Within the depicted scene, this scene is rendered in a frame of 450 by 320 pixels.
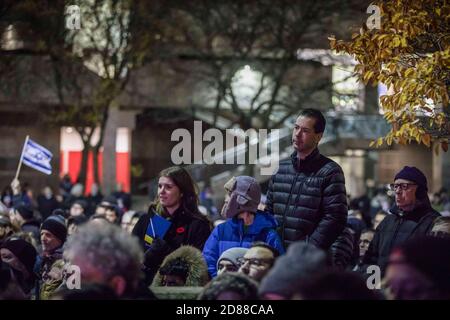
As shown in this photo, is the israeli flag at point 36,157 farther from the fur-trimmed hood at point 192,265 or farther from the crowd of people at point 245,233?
the fur-trimmed hood at point 192,265

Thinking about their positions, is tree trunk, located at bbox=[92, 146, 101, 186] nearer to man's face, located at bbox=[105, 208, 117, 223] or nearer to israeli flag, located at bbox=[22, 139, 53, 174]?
israeli flag, located at bbox=[22, 139, 53, 174]

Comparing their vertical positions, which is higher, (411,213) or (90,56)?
(90,56)

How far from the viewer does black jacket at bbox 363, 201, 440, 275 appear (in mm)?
9047

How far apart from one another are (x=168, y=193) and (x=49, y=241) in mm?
1641

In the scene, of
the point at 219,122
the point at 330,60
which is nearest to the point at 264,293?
the point at 330,60

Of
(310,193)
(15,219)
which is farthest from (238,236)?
(15,219)

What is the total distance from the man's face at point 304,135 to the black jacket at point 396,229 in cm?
104

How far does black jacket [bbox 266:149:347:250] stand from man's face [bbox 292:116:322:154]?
63 millimetres

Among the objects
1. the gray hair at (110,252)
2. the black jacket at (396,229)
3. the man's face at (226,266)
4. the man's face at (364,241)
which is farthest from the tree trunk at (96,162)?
the gray hair at (110,252)

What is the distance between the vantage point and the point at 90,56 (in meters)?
34.2

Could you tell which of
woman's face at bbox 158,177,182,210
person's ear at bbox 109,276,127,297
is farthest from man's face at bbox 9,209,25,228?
person's ear at bbox 109,276,127,297

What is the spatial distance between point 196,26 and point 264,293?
29794 millimetres
